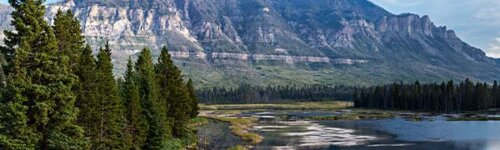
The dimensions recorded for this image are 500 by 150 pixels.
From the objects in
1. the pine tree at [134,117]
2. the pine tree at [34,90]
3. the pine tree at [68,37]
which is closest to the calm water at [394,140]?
the pine tree at [134,117]

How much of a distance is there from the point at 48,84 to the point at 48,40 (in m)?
3.25

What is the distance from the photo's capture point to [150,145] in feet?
231

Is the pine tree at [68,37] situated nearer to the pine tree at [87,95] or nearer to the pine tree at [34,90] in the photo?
the pine tree at [87,95]

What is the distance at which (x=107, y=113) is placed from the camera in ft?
176

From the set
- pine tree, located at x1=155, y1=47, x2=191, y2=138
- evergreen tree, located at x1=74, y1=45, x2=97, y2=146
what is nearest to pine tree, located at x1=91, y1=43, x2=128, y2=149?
evergreen tree, located at x1=74, y1=45, x2=97, y2=146

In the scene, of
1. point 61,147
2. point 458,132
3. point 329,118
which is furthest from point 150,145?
point 329,118

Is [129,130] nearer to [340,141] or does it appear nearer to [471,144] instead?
[340,141]

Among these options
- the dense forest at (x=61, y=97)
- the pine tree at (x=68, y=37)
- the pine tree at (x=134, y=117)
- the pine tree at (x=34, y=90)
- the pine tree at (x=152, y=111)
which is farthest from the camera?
the pine tree at (x=152, y=111)

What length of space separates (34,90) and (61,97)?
2.35 meters

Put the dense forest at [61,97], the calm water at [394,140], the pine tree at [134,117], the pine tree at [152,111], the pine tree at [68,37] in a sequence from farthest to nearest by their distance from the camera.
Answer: the calm water at [394,140] < the pine tree at [152,111] < the pine tree at [134,117] < the pine tree at [68,37] < the dense forest at [61,97]

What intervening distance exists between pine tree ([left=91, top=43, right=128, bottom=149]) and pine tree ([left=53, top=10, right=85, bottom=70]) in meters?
3.67

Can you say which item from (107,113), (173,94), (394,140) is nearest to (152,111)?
(107,113)

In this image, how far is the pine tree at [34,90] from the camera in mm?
36469

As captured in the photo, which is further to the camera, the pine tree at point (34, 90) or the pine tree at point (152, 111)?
the pine tree at point (152, 111)
